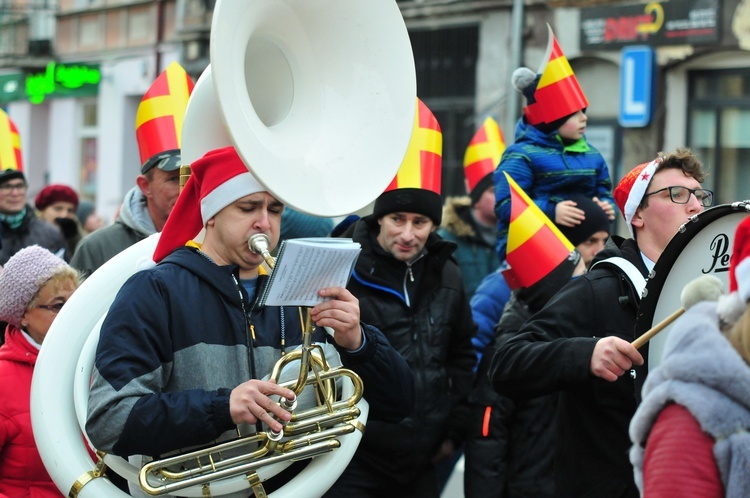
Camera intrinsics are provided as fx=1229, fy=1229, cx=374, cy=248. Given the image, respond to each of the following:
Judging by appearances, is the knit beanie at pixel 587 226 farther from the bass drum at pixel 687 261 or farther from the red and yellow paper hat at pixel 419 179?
the bass drum at pixel 687 261

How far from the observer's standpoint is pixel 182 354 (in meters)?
3.37

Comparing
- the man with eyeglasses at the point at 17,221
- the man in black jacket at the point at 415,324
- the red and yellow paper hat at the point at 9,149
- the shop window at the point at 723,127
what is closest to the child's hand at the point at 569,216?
the man in black jacket at the point at 415,324

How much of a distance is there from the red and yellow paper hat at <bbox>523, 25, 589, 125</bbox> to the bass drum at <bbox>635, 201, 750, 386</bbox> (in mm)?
2535

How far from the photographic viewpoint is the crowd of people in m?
2.34

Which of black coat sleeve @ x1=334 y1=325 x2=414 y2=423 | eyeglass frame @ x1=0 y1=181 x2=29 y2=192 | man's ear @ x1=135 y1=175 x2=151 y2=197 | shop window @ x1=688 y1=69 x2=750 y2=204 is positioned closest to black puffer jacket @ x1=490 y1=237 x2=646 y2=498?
black coat sleeve @ x1=334 y1=325 x2=414 y2=423

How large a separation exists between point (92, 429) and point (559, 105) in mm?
3143

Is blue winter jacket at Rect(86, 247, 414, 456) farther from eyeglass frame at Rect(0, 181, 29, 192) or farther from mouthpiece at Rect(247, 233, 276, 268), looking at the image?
eyeglass frame at Rect(0, 181, 29, 192)

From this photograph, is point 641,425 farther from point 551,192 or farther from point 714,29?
point 714,29

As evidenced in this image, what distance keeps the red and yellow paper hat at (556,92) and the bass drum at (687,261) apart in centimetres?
253

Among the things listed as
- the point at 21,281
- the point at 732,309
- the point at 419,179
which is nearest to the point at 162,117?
the point at 419,179

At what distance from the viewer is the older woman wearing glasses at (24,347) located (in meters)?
3.88

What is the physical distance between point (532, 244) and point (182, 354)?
1.95 meters

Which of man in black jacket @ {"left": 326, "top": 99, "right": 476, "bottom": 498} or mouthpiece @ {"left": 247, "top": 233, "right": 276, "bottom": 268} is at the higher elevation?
mouthpiece @ {"left": 247, "top": 233, "right": 276, "bottom": 268}

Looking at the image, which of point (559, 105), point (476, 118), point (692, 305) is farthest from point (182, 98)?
point (476, 118)
